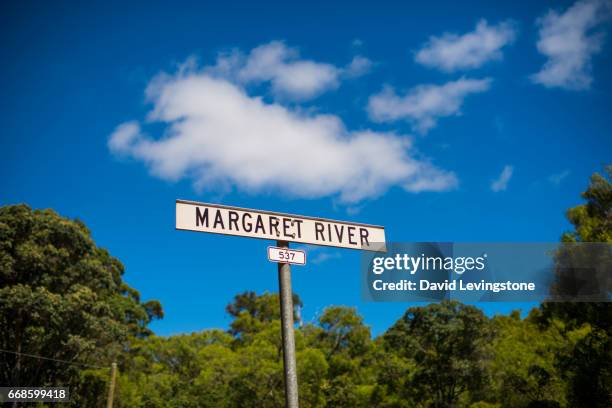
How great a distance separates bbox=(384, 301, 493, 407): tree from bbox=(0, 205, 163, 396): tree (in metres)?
17.4

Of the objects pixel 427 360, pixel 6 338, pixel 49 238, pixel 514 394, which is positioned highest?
pixel 49 238

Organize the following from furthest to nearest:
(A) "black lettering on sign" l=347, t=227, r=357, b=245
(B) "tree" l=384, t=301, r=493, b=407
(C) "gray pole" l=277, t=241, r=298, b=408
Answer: (B) "tree" l=384, t=301, r=493, b=407 < (A) "black lettering on sign" l=347, t=227, r=357, b=245 < (C) "gray pole" l=277, t=241, r=298, b=408

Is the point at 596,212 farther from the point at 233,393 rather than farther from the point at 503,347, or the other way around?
the point at 233,393

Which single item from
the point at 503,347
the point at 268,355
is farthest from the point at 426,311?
the point at 268,355

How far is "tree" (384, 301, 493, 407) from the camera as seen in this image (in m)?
31.0

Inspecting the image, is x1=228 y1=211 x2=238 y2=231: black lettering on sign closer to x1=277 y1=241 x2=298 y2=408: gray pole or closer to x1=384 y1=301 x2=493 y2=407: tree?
→ x1=277 y1=241 x2=298 y2=408: gray pole

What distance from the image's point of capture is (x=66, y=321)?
26.4m

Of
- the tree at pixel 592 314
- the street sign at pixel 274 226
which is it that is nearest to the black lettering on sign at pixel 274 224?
the street sign at pixel 274 226

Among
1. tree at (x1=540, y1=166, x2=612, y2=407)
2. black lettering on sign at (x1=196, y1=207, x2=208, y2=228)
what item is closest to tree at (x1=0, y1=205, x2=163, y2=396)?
tree at (x1=540, y1=166, x2=612, y2=407)

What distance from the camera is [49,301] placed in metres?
25.3

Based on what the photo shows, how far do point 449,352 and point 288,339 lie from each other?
3001 centimetres

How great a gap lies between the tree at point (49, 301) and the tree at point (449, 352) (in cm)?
1739

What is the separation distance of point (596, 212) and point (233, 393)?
22468 mm

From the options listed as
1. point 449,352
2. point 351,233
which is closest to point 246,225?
point 351,233
